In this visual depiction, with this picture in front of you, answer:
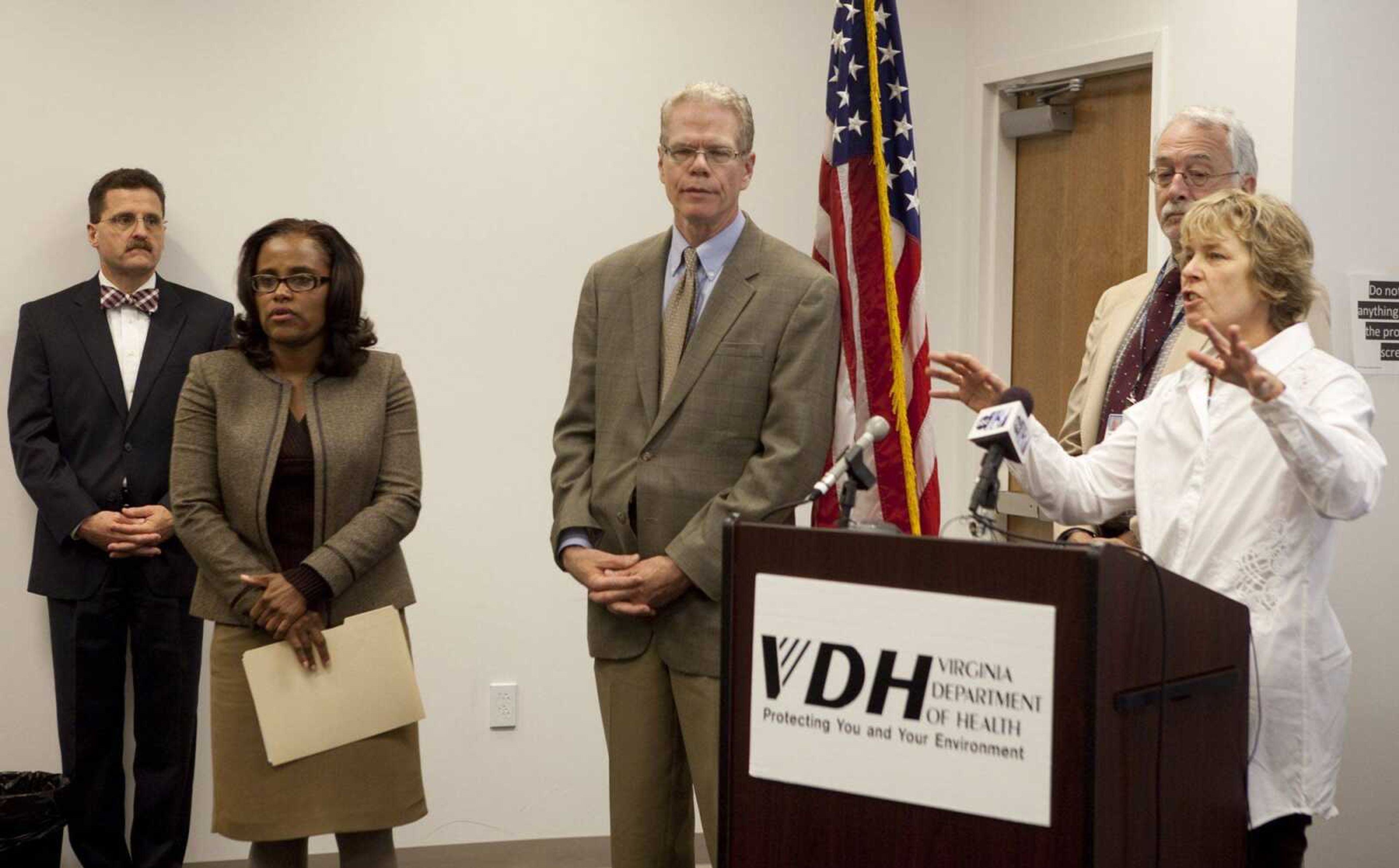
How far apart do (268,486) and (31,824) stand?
154 cm

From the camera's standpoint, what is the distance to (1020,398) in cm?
198

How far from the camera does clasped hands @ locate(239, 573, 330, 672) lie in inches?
108

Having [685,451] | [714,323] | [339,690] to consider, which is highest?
[714,323]

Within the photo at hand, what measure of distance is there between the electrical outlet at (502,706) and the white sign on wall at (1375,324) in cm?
266

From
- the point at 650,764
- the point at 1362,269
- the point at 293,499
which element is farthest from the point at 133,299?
the point at 1362,269

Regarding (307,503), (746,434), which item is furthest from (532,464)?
(746,434)

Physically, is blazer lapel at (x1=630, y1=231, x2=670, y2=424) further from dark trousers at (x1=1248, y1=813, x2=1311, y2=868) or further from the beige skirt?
dark trousers at (x1=1248, y1=813, x2=1311, y2=868)

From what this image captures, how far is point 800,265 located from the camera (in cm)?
264

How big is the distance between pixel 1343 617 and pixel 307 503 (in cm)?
266

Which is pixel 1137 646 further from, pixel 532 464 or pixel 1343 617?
pixel 532 464

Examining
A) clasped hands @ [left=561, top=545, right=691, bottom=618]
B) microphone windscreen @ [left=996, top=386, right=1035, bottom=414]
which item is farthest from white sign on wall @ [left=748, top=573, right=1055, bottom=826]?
clasped hands @ [left=561, top=545, right=691, bottom=618]

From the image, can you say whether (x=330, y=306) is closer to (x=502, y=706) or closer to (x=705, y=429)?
(x=705, y=429)

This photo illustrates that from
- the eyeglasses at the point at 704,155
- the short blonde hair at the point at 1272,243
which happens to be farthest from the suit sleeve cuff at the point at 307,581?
the short blonde hair at the point at 1272,243

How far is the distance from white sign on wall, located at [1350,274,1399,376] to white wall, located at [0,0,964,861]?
1.86 meters
